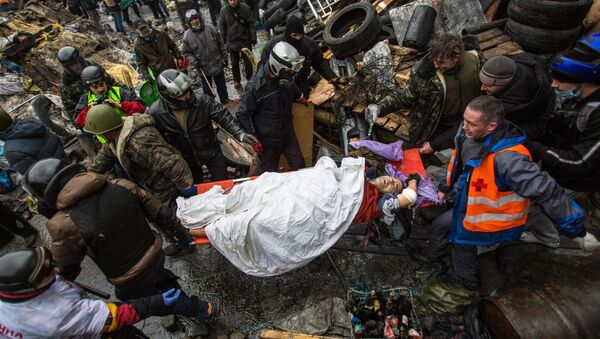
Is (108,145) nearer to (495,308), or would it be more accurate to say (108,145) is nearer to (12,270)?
(12,270)

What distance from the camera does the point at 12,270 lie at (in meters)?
1.86

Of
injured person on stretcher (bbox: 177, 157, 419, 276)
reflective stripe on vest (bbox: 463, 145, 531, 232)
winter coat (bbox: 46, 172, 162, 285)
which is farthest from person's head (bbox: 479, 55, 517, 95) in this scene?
winter coat (bbox: 46, 172, 162, 285)

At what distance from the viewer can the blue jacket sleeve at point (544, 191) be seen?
226 cm

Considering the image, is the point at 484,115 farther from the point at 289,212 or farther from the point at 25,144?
the point at 25,144

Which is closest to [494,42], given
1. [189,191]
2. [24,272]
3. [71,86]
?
[189,191]

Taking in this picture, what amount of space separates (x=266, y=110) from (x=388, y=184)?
1.81 metres

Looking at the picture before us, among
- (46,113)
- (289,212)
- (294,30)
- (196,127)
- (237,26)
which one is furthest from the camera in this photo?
(46,113)

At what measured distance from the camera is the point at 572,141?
2.93 meters

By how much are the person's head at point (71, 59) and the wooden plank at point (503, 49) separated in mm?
5824

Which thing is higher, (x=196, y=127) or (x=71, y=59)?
(x=71, y=59)

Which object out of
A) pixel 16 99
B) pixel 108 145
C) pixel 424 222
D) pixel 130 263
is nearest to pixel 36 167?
pixel 108 145

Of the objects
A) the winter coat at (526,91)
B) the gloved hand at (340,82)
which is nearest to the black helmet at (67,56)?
the gloved hand at (340,82)

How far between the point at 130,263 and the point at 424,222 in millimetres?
2992

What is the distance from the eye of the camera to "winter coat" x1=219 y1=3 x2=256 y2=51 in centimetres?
624
